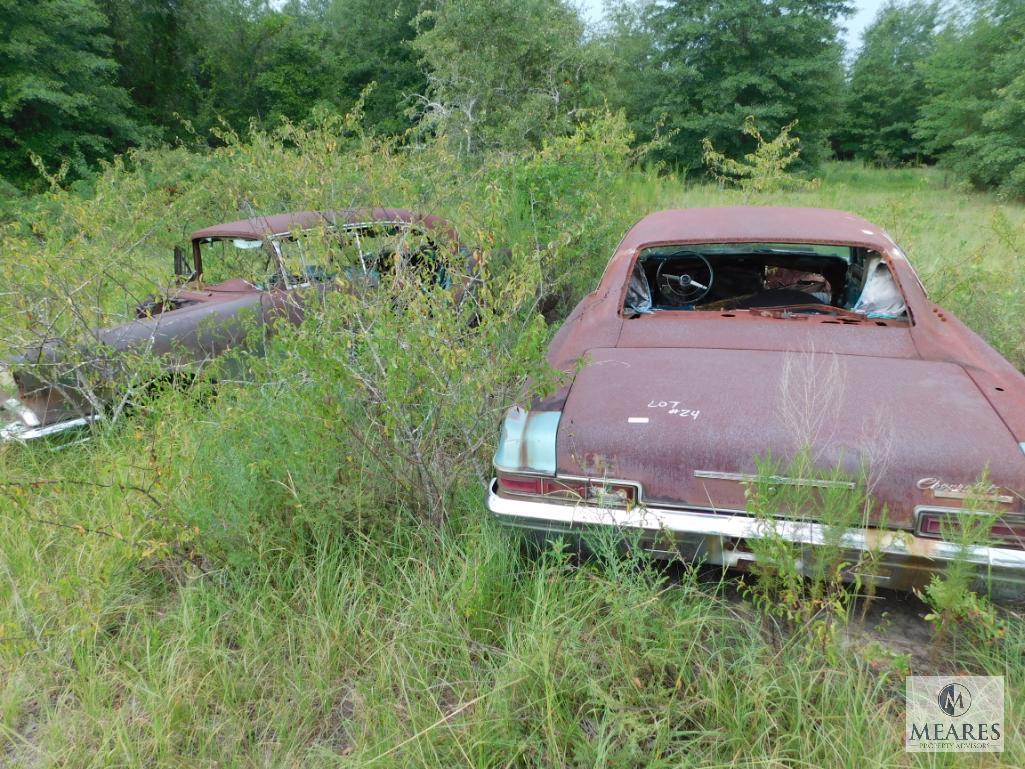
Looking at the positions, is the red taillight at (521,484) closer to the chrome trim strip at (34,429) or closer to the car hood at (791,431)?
the car hood at (791,431)

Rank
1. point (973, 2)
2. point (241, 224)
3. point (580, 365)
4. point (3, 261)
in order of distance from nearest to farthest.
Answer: point (580, 365), point (3, 261), point (241, 224), point (973, 2)

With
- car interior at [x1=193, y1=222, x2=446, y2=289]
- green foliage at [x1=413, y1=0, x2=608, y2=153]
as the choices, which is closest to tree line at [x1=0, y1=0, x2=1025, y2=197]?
green foliage at [x1=413, y1=0, x2=608, y2=153]

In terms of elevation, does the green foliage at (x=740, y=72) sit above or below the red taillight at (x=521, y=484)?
above

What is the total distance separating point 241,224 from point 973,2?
1041 inches

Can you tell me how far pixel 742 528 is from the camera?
1.88m

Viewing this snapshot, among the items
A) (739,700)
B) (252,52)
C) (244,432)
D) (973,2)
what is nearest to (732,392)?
(739,700)

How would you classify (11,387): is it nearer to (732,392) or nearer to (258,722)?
(258,722)

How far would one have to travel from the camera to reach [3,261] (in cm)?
324

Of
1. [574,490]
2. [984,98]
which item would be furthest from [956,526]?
[984,98]

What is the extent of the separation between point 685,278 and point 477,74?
9.82 metres

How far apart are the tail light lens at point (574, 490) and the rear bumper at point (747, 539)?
26 millimetres

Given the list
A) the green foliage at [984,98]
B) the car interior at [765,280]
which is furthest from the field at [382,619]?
the green foliage at [984,98]

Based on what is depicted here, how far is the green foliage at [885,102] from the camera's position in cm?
2919

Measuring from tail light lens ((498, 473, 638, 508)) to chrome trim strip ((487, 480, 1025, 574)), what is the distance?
2 centimetres
